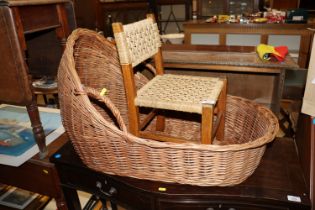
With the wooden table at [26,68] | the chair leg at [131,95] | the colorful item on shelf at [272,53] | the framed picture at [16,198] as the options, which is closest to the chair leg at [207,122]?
the chair leg at [131,95]

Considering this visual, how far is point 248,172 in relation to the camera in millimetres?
874

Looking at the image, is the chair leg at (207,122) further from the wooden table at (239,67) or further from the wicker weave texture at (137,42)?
the wooden table at (239,67)

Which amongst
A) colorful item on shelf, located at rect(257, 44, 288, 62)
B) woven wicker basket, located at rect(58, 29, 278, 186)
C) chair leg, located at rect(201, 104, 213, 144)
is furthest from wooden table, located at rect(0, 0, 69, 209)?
colorful item on shelf, located at rect(257, 44, 288, 62)

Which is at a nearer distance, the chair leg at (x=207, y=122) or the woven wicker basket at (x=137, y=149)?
the woven wicker basket at (x=137, y=149)

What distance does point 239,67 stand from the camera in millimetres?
1568

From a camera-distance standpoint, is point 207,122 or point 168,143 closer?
point 168,143

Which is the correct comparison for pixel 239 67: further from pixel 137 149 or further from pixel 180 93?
pixel 137 149

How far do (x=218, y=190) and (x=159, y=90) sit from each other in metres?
0.47

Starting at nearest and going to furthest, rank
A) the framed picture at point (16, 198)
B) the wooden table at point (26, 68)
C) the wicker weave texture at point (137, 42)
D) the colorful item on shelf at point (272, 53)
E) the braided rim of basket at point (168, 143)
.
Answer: the braided rim of basket at point (168, 143)
the wooden table at point (26, 68)
the wicker weave texture at point (137, 42)
the framed picture at point (16, 198)
the colorful item on shelf at point (272, 53)

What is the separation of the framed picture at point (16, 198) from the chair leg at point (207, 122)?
109 centimetres

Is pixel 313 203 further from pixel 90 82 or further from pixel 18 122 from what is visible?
pixel 18 122

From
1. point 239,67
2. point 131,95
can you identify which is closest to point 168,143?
point 131,95

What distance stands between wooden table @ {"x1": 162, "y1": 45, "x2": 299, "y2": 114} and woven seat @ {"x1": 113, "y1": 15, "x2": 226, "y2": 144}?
43 centimetres

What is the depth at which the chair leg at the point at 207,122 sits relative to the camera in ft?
3.06
